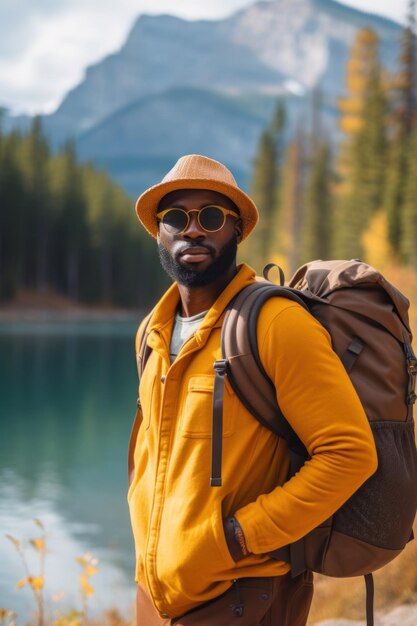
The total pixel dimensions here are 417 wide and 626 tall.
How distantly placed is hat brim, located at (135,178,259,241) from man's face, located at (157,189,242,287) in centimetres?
3

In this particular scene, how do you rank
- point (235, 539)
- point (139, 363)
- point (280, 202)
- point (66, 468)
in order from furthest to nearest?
point (280, 202) < point (66, 468) < point (139, 363) < point (235, 539)

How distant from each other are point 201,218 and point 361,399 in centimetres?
64

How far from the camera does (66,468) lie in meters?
13.3

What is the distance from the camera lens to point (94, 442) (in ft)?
50.4

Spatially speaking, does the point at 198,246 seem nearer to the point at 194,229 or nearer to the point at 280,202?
the point at 194,229

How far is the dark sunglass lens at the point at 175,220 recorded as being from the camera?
2.24 m

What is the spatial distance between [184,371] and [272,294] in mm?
311

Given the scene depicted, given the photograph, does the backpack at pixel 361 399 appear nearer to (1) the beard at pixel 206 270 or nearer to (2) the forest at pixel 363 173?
(1) the beard at pixel 206 270

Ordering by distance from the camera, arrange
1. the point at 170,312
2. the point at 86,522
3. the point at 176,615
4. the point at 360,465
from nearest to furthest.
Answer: the point at 360,465 < the point at 176,615 < the point at 170,312 < the point at 86,522

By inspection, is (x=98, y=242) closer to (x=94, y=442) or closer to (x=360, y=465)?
(x=94, y=442)

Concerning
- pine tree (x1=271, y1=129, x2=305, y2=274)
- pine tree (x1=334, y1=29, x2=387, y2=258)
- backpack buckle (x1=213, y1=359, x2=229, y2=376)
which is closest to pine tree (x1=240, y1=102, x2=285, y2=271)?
pine tree (x1=271, y1=129, x2=305, y2=274)

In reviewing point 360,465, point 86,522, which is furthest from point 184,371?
point 86,522

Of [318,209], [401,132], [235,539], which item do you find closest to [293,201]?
[318,209]

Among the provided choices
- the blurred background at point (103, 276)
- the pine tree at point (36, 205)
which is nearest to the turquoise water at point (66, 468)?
the blurred background at point (103, 276)
